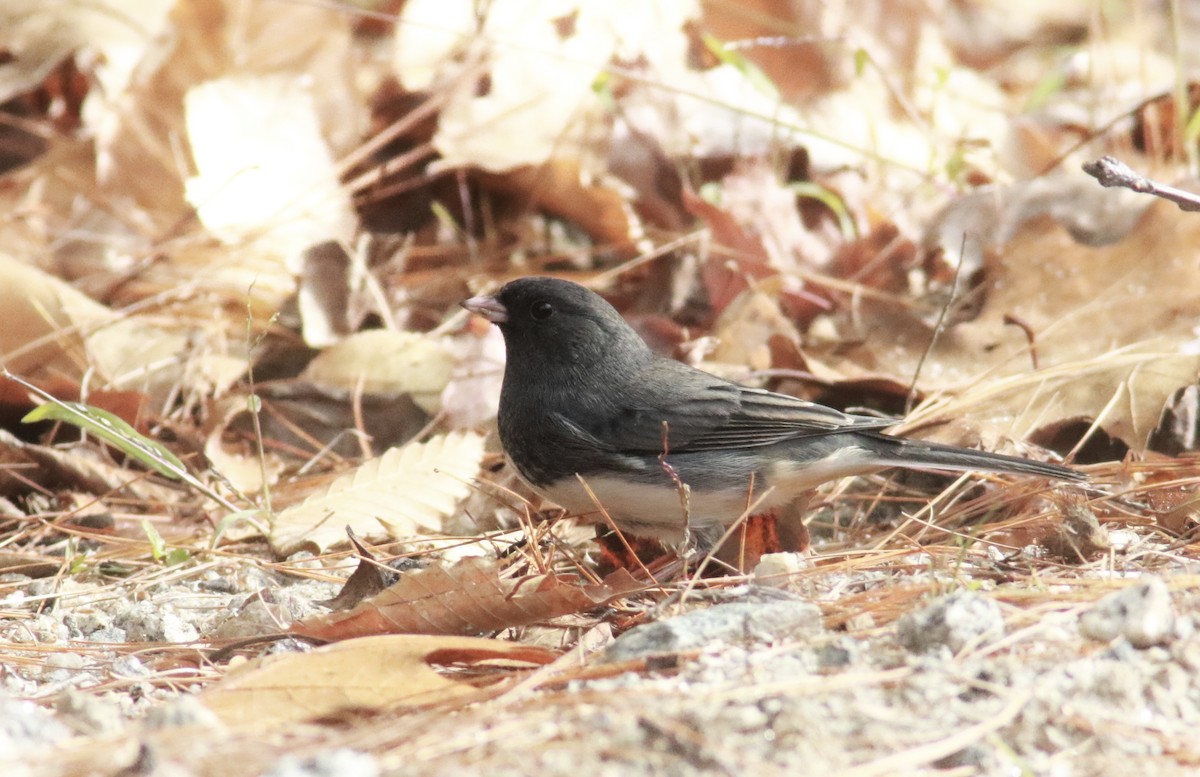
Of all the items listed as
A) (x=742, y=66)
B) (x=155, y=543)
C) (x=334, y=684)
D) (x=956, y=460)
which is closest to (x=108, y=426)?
(x=155, y=543)

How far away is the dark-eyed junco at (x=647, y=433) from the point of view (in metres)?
2.46

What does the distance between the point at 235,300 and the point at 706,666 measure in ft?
8.14

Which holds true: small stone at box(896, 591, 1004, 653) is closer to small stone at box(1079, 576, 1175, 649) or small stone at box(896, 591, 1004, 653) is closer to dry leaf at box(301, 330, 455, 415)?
small stone at box(1079, 576, 1175, 649)

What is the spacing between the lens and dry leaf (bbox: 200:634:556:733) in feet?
5.22

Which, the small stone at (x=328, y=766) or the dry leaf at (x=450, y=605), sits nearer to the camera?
the small stone at (x=328, y=766)

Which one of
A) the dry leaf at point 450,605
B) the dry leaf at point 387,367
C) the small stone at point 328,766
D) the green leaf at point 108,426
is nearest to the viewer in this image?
the small stone at point 328,766

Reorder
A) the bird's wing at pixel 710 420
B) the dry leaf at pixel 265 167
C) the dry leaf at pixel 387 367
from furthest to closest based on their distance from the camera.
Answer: the dry leaf at pixel 265 167 → the dry leaf at pixel 387 367 → the bird's wing at pixel 710 420

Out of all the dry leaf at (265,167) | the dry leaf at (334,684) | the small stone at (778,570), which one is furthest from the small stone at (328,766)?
the dry leaf at (265,167)

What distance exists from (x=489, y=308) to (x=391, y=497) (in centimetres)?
46

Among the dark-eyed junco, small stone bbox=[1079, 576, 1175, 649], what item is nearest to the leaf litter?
small stone bbox=[1079, 576, 1175, 649]

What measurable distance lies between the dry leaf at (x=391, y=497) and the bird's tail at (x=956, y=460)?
0.85 metres

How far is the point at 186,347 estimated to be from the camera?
3.41 metres

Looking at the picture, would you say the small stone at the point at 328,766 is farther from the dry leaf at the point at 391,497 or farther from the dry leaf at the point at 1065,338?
the dry leaf at the point at 1065,338

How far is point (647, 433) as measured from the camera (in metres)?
2.57
